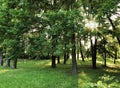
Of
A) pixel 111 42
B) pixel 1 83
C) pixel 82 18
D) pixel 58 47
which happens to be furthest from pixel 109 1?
pixel 111 42

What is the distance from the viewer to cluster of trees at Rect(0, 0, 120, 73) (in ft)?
55.2

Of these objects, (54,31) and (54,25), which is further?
(54,25)

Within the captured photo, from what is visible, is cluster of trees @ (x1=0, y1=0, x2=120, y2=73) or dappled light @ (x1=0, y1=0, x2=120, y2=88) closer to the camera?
dappled light @ (x1=0, y1=0, x2=120, y2=88)

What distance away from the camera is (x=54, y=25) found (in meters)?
17.2

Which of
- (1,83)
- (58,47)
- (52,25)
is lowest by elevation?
(1,83)

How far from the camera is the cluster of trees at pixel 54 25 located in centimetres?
→ 1681

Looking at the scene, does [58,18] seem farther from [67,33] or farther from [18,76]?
[18,76]

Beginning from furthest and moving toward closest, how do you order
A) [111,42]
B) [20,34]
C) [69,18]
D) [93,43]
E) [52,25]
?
[111,42]
[93,43]
[20,34]
[52,25]
[69,18]

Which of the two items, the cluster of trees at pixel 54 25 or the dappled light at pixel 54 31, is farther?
the cluster of trees at pixel 54 25

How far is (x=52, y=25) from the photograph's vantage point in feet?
57.6

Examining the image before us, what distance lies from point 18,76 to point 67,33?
4717 mm

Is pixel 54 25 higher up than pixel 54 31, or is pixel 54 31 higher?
pixel 54 25

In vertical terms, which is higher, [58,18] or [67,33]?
[58,18]

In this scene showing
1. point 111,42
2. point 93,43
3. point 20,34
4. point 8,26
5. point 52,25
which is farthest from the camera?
point 111,42
